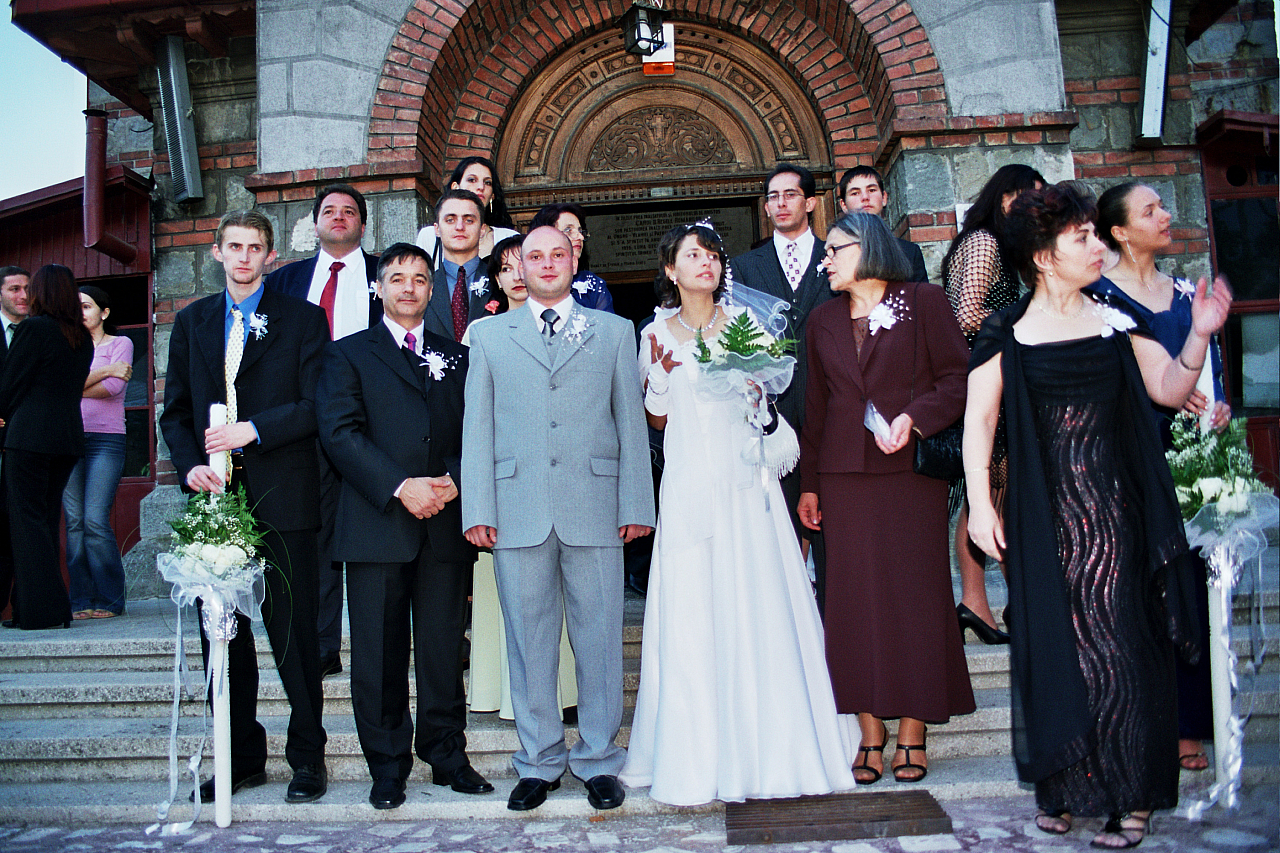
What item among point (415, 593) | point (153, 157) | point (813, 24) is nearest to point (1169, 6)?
point (813, 24)

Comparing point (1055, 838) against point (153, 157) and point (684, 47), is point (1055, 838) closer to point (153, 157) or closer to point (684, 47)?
point (684, 47)

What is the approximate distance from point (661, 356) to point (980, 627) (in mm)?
1977

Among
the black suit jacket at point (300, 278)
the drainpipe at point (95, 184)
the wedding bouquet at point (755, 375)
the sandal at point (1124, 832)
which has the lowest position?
the sandal at point (1124, 832)

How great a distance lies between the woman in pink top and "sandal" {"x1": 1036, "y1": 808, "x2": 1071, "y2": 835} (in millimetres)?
5536

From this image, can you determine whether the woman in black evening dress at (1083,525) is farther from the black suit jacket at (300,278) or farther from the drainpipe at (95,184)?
the drainpipe at (95,184)

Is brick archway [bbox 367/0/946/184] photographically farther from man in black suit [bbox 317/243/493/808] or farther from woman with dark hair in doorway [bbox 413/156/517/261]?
man in black suit [bbox 317/243/493/808]

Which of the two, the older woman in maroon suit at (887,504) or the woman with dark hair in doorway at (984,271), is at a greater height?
the woman with dark hair in doorway at (984,271)

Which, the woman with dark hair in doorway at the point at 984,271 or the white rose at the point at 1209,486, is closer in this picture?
the white rose at the point at 1209,486

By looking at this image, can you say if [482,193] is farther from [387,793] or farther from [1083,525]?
[1083,525]

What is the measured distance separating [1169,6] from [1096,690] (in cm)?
612

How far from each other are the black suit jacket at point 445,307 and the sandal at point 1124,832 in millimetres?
3278

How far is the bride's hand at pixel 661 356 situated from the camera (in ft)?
12.8

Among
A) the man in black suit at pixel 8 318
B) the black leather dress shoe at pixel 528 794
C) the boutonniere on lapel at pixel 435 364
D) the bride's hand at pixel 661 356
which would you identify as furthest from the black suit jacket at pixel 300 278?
the black leather dress shoe at pixel 528 794

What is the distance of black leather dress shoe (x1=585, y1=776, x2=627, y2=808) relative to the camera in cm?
349
